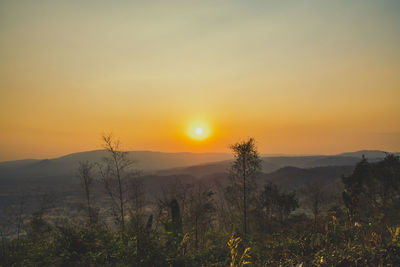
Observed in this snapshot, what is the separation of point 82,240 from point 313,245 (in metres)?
8.22

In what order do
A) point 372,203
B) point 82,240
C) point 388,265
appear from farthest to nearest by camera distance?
1. point 372,203
2. point 82,240
3. point 388,265

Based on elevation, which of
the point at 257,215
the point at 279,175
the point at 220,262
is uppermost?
the point at 220,262

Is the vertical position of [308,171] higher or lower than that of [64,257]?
lower

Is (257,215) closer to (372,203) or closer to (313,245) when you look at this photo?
(372,203)

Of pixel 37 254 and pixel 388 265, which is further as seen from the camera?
pixel 37 254

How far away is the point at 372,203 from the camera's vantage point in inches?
915

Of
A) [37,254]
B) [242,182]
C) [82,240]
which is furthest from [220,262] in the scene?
[242,182]

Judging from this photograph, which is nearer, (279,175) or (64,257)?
(64,257)

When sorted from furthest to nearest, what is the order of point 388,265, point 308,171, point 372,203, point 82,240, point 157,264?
point 308,171, point 372,203, point 82,240, point 157,264, point 388,265

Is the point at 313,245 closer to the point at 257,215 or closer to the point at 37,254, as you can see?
the point at 37,254

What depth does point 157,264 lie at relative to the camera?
6637 mm

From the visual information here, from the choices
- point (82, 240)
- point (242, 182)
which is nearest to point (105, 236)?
point (82, 240)

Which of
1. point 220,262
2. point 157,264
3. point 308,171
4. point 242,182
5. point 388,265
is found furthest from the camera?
point 308,171

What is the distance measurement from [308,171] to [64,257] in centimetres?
10341
